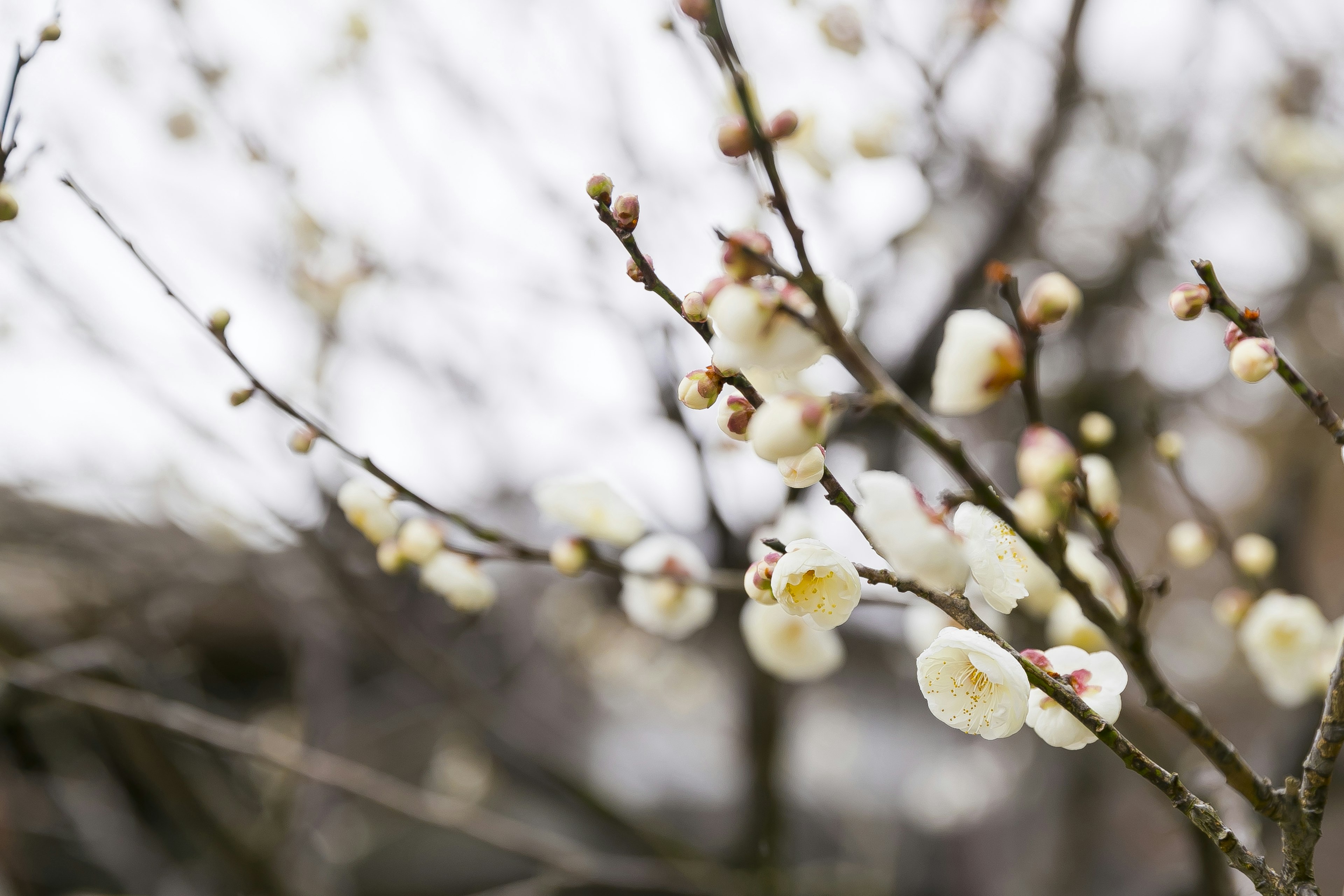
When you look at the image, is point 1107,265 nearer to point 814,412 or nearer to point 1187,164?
point 1187,164

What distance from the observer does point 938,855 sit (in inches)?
86.4

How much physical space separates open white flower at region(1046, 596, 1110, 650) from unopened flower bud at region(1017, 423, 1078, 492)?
42 cm

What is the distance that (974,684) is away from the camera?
557 millimetres

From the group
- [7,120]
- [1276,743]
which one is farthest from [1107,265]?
[7,120]

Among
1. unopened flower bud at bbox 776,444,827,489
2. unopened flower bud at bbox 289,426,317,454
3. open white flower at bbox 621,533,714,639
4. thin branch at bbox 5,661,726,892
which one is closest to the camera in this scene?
unopened flower bud at bbox 776,444,827,489

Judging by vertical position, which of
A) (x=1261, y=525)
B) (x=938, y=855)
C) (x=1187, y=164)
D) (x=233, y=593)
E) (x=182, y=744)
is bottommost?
(x=182, y=744)

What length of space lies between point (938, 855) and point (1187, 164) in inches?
78.6

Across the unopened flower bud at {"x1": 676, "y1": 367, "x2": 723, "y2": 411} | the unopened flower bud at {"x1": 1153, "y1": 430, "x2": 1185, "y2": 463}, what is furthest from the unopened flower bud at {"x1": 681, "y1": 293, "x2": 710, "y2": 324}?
the unopened flower bud at {"x1": 1153, "y1": 430, "x2": 1185, "y2": 463}

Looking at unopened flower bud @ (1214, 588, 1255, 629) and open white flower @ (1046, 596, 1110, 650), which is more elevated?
unopened flower bud @ (1214, 588, 1255, 629)

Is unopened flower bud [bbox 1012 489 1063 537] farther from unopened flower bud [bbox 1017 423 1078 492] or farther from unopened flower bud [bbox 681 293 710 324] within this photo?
unopened flower bud [bbox 681 293 710 324]

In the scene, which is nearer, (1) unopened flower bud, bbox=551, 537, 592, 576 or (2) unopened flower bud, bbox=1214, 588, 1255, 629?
(1) unopened flower bud, bbox=551, 537, 592, 576

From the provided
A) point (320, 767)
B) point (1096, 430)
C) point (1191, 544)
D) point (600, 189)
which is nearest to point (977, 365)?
point (600, 189)

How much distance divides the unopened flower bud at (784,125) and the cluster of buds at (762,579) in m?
0.28

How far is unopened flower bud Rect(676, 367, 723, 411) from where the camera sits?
0.49 m
